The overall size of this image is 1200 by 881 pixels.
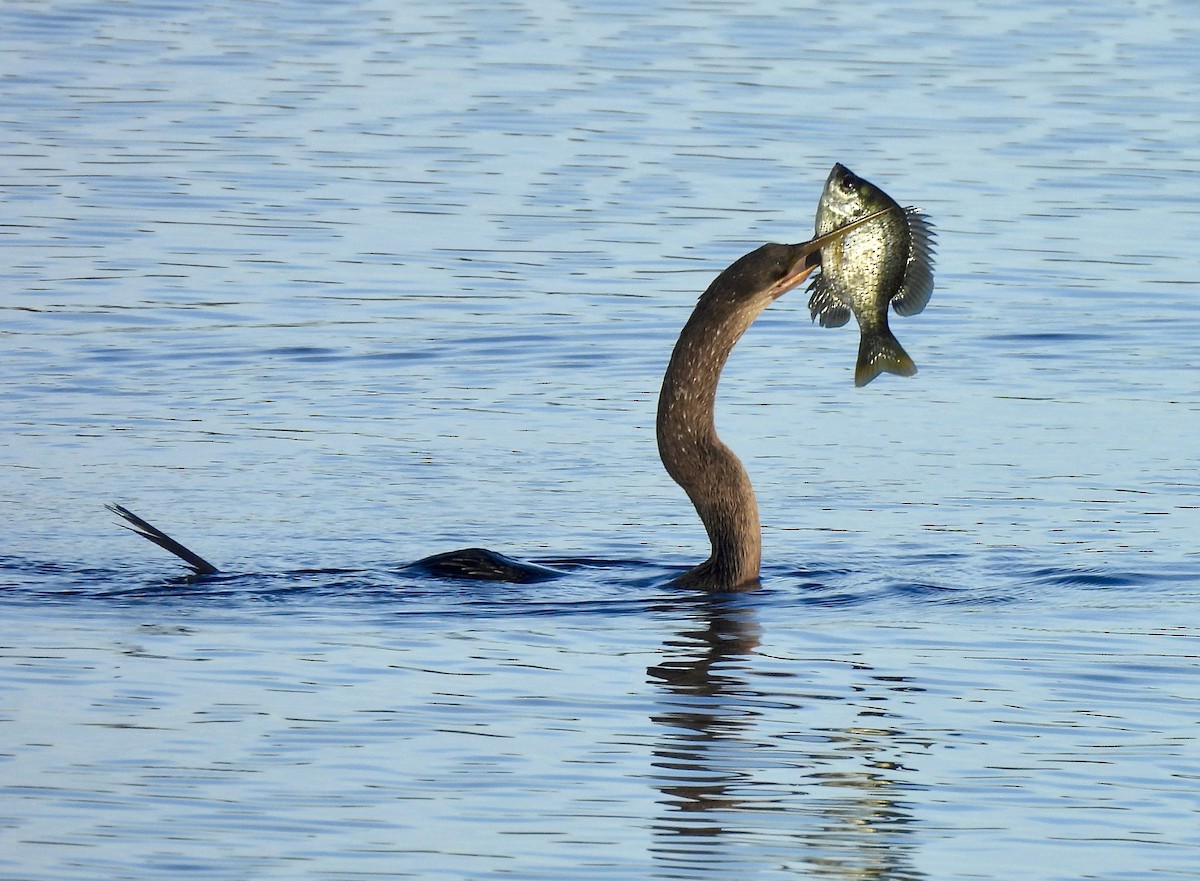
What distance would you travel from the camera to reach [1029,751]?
749cm

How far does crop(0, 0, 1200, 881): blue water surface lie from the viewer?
22.9 ft

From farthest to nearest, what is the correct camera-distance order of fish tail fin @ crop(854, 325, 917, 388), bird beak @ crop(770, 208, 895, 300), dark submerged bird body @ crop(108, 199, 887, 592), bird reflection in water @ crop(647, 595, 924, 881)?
fish tail fin @ crop(854, 325, 917, 388), dark submerged bird body @ crop(108, 199, 887, 592), bird beak @ crop(770, 208, 895, 300), bird reflection in water @ crop(647, 595, 924, 881)

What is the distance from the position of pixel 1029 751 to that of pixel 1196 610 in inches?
76.4

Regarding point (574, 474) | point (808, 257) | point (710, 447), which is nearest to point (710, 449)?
point (710, 447)

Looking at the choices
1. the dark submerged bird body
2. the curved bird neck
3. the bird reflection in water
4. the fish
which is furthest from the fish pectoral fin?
the bird reflection in water

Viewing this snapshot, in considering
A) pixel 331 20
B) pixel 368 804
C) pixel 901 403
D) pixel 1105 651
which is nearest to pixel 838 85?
pixel 331 20

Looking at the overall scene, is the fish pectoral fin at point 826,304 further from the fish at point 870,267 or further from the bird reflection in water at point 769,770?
the bird reflection in water at point 769,770

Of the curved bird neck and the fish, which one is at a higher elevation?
the fish

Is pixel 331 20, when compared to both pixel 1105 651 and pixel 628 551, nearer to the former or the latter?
pixel 628 551

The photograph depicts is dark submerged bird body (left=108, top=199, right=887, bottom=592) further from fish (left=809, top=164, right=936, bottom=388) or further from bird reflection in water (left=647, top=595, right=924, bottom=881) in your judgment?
bird reflection in water (left=647, top=595, right=924, bottom=881)

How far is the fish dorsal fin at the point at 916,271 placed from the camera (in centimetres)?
918

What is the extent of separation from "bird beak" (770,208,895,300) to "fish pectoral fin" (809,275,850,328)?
66 mm

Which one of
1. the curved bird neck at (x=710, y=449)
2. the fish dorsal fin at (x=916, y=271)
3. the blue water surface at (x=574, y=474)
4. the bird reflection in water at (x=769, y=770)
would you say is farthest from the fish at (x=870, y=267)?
the bird reflection in water at (x=769, y=770)

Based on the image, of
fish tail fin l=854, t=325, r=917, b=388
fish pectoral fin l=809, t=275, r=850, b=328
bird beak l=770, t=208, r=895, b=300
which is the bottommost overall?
fish tail fin l=854, t=325, r=917, b=388
